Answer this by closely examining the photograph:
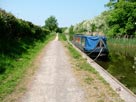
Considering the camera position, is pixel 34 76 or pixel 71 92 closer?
pixel 71 92

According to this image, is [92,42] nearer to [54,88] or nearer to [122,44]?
[54,88]

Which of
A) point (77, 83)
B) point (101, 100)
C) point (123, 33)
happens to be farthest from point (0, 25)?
point (123, 33)

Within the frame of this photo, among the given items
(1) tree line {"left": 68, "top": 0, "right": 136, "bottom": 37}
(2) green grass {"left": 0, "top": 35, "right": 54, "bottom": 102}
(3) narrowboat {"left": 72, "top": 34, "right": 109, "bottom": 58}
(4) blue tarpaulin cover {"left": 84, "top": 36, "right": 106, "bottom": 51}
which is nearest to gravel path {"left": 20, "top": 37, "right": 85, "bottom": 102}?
(2) green grass {"left": 0, "top": 35, "right": 54, "bottom": 102}

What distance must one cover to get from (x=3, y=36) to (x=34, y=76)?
1030cm

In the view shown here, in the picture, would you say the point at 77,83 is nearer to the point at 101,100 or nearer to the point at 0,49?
the point at 101,100

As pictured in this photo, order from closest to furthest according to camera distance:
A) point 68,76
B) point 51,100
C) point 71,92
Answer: point 51,100 → point 71,92 → point 68,76

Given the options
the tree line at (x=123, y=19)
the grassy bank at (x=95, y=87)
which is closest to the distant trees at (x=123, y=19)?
the tree line at (x=123, y=19)

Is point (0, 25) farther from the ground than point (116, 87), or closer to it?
farther from the ground

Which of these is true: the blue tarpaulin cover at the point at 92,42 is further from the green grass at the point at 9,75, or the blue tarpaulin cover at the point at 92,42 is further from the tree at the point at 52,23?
the tree at the point at 52,23

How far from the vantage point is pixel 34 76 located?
49.6 feet

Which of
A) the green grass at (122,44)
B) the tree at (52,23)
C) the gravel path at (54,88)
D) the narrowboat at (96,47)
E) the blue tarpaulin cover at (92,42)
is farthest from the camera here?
the tree at (52,23)

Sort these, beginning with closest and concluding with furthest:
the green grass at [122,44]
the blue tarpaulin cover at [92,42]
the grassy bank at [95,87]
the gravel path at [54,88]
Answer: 1. the gravel path at [54,88]
2. the grassy bank at [95,87]
3. the blue tarpaulin cover at [92,42]
4. the green grass at [122,44]

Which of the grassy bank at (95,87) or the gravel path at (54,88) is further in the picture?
the grassy bank at (95,87)

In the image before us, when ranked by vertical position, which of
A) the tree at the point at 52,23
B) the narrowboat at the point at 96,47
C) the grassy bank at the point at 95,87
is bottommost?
the tree at the point at 52,23
